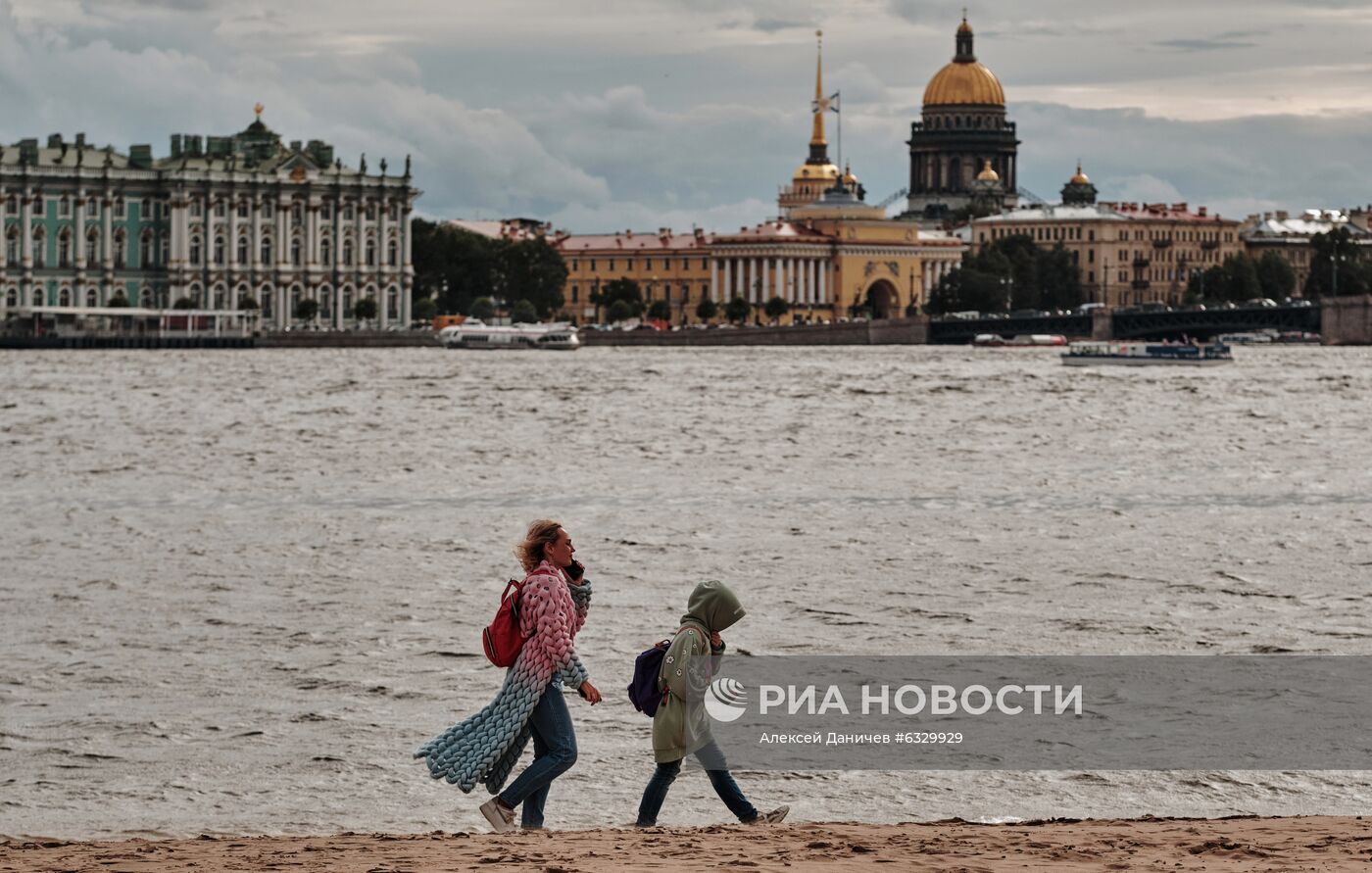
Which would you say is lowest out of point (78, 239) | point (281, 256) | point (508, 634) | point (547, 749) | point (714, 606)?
point (547, 749)

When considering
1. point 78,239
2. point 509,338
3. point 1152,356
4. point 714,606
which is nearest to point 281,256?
point 78,239

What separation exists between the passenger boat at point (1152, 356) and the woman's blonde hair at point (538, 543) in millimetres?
70375

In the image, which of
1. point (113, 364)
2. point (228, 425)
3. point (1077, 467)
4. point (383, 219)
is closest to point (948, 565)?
point (1077, 467)

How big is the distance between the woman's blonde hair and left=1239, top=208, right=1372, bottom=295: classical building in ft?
435

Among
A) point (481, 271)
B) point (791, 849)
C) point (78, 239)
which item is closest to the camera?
point (791, 849)

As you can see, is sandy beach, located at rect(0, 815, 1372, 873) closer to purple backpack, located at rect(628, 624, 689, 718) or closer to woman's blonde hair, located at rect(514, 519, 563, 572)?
purple backpack, located at rect(628, 624, 689, 718)

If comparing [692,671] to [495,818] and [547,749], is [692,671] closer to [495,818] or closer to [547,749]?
[547,749]

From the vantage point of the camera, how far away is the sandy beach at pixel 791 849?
7.82m

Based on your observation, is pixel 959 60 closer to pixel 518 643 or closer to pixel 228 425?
pixel 228 425

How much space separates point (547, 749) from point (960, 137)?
149 meters

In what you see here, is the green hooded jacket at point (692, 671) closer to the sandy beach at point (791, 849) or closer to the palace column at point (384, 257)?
the sandy beach at point (791, 849)

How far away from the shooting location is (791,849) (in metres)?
8.08

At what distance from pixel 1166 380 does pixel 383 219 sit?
45400mm

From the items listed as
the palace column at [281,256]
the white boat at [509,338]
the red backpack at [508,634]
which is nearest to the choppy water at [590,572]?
the red backpack at [508,634]
